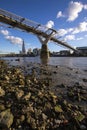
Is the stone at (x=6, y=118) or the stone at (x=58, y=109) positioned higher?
the stone at (x=6, y=118)

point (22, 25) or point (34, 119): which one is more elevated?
point (22, 25)

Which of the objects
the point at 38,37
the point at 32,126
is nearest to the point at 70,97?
the point at 32,126

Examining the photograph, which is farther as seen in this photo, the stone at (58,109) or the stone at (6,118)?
the stone at (58,109)

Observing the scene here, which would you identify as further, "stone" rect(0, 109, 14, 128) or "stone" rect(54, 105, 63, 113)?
"stone" rect(54, 105, 63, 113)

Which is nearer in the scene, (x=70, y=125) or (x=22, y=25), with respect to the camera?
(x=70, y=125)

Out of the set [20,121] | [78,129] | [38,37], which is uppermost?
[38,37]

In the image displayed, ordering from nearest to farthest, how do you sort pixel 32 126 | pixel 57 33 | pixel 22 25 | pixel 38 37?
pixel 32 126
pixel 22 25
pixel 38 37
pixel 57 33

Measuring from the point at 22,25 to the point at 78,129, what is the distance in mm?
26842

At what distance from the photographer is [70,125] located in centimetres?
611

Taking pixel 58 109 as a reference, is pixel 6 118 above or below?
above

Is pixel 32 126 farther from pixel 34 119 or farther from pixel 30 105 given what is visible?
pixel 30 105

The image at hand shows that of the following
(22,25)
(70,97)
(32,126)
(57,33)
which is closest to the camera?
(32,126)

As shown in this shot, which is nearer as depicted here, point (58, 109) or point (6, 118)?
point (6, 118)

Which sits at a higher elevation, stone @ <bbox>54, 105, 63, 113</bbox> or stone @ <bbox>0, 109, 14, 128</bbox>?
stone @ <bbox>0, 109, 14, 128</bbox>
